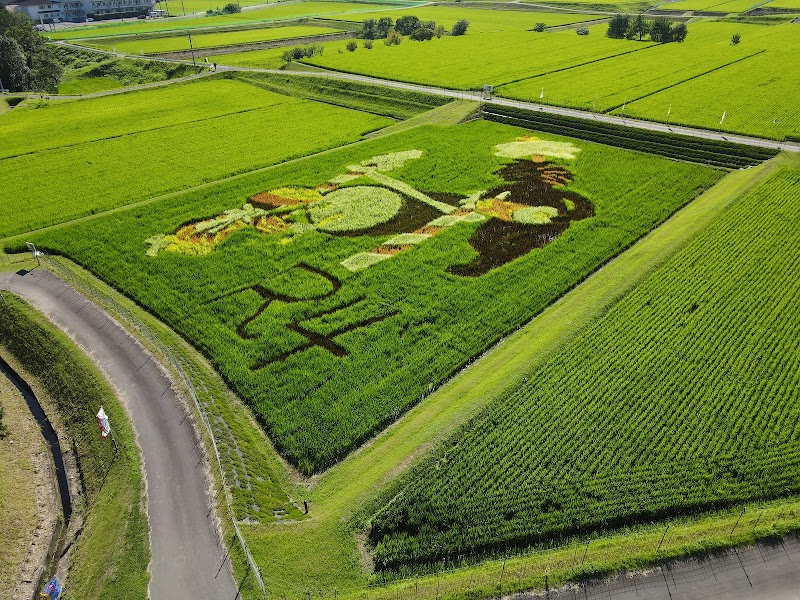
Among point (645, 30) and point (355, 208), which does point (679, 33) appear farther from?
point (355, 208)

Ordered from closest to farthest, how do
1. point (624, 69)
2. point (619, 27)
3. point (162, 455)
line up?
point (162, 455), point (624, 69), point (619, 27)

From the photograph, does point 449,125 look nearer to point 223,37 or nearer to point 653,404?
point 653,404

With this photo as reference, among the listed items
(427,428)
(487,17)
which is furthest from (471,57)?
(427,428)

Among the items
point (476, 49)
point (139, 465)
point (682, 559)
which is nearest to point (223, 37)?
point (476, 49)

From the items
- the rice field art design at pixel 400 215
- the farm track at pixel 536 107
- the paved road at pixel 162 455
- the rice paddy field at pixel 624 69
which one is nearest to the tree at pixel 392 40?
the rice paddy field at pixel 624 69

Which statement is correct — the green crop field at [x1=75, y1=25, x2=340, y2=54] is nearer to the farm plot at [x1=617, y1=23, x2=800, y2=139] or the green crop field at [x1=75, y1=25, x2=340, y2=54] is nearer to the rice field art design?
the rice field art design

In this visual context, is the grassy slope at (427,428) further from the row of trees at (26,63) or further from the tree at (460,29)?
the tree at (460,29)
